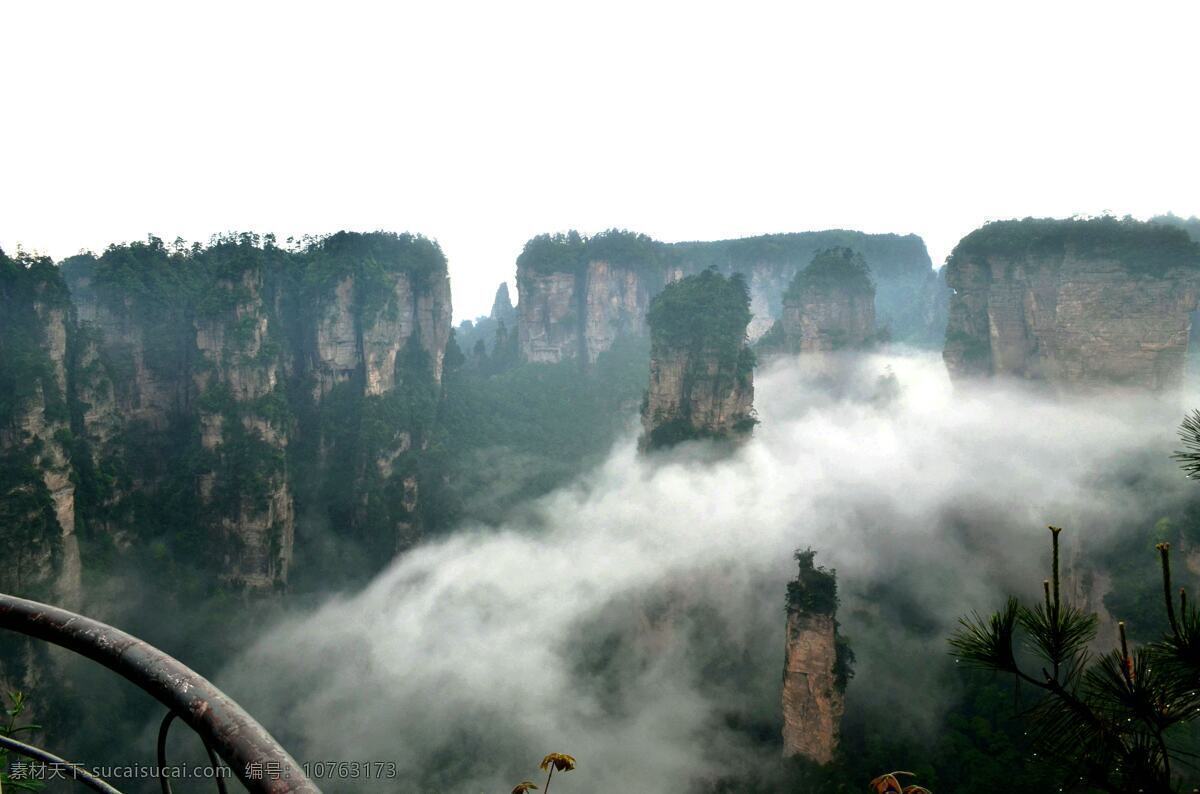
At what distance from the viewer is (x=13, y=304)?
99.3 feet

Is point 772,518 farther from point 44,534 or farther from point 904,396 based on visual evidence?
point 44,534

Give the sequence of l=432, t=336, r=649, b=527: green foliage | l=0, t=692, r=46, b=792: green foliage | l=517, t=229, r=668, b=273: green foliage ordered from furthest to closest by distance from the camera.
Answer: l=517, t=229, r=668, b=273: green foliage, l=432, t=336, r=649, b=527: green foliage, l=0, t=692, r=46, b=792: green foliage

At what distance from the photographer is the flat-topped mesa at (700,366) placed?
118 feet

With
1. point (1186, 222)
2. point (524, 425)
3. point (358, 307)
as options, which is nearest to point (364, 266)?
point (358, 307)

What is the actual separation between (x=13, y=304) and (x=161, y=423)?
34.9ft

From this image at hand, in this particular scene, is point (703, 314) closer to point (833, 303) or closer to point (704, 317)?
point (704, 317)

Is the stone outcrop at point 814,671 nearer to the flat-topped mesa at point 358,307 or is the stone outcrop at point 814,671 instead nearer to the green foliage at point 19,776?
the green foliage at point 19,776

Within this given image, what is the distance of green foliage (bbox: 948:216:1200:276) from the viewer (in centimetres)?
2989

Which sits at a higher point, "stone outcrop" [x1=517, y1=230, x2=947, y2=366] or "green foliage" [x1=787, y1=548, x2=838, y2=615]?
"stone outcrop" [x1=517, y1=230, x2=947, y2=366]

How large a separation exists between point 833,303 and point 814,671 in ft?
109

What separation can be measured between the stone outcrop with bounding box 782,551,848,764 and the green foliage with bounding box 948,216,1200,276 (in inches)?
889

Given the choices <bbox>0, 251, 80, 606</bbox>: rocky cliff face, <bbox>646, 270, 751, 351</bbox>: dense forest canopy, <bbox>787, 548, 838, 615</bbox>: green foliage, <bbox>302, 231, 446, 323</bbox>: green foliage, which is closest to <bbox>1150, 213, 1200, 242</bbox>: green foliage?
<bbox>646, 270, 751, 351</bbox>: dense forest canopy

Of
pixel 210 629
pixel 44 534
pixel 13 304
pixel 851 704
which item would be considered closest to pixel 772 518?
pixel 851 704

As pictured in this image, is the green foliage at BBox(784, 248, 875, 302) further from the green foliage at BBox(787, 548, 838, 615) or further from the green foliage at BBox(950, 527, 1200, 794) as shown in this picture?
the green foliage at BBox(950, 527, 1200, 794)
